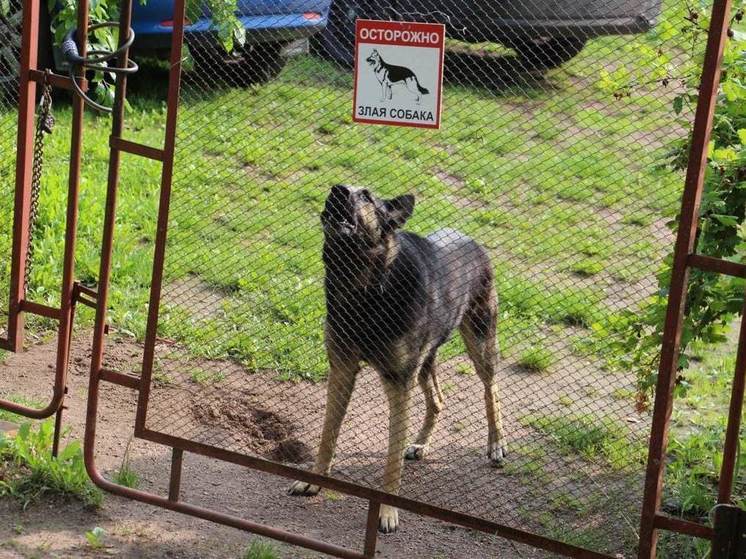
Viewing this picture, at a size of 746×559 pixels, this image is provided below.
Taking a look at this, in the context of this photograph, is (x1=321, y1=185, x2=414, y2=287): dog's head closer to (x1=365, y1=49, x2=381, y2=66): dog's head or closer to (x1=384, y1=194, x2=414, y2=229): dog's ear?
(x1=384, y1=194, x2=414, y2=229): dog's ear

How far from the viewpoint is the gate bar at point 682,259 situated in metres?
3.60

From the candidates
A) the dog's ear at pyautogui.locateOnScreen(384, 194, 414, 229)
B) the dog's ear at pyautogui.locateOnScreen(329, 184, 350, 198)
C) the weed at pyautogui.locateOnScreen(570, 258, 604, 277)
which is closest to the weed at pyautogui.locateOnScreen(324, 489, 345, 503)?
the dog's ear at pyautogui.locateOnScreen(384, 194, 414, 229)

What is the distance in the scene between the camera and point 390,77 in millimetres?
3873

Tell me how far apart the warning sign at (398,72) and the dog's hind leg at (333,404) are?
1414mm

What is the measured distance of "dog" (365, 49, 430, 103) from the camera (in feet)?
12.6

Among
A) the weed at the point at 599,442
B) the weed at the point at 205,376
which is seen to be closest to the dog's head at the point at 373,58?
the weed at the point at 599,442

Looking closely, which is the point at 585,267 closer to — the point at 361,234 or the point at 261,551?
the point at 361,234

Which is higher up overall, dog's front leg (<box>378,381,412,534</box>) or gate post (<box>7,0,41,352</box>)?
gate post (<box>7,0,41,352</box>)

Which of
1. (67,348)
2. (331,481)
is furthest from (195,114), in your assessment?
(331,481)

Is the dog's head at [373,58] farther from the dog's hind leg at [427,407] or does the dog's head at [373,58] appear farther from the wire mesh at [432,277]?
the dog's hind leg at [427,407]

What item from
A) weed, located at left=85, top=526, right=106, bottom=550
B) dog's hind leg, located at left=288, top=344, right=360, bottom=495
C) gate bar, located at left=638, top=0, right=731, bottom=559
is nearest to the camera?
gate bar, located at left=638, top=0, right=731, bottom=559

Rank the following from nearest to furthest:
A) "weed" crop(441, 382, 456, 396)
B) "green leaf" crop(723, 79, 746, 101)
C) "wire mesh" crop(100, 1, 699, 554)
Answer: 1. "wire mesh" crop(100, 1, 699, 554)
2. "green leaf" crop(723, 79, 746, 101)
3. "weed" crop(441, 382, 456, 396)

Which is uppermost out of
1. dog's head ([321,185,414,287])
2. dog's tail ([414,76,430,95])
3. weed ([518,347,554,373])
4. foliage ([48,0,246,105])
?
foliage ([48,0,246,105])

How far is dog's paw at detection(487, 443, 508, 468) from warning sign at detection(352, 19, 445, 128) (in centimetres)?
225
